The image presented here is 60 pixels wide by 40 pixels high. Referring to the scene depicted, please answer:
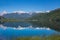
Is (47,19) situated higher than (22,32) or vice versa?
(22,32)

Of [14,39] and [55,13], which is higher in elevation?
[14,39]

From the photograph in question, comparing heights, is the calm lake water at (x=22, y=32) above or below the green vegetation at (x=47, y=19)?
above

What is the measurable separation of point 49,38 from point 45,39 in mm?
344

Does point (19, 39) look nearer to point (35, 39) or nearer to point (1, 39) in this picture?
point (35, 39)

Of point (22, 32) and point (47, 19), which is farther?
point (47, 19)

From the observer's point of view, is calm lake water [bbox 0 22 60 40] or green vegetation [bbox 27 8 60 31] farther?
green vegetation [bbox 27 8 60 31]

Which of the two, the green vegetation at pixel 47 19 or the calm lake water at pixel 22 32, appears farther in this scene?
the green vegetation at pixel 47 19

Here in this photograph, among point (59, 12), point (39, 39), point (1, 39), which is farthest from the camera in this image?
point (59, 12)

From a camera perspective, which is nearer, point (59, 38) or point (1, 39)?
point (59, 38)

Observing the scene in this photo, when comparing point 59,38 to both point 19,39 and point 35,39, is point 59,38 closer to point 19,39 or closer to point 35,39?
point 35,39

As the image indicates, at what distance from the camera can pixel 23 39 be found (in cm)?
852

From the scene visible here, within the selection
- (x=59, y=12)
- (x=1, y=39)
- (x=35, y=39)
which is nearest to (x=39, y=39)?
(x=35, y=39)

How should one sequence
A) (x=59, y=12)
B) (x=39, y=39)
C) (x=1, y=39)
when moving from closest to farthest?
1. (x=39, y=39)
2. (x=1, y=39)
3. (x=59, y=12)

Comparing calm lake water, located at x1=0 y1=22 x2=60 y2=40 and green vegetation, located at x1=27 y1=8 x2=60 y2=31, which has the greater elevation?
calm lake water, located at x1=0 y1=22 x2=60 y2=40
